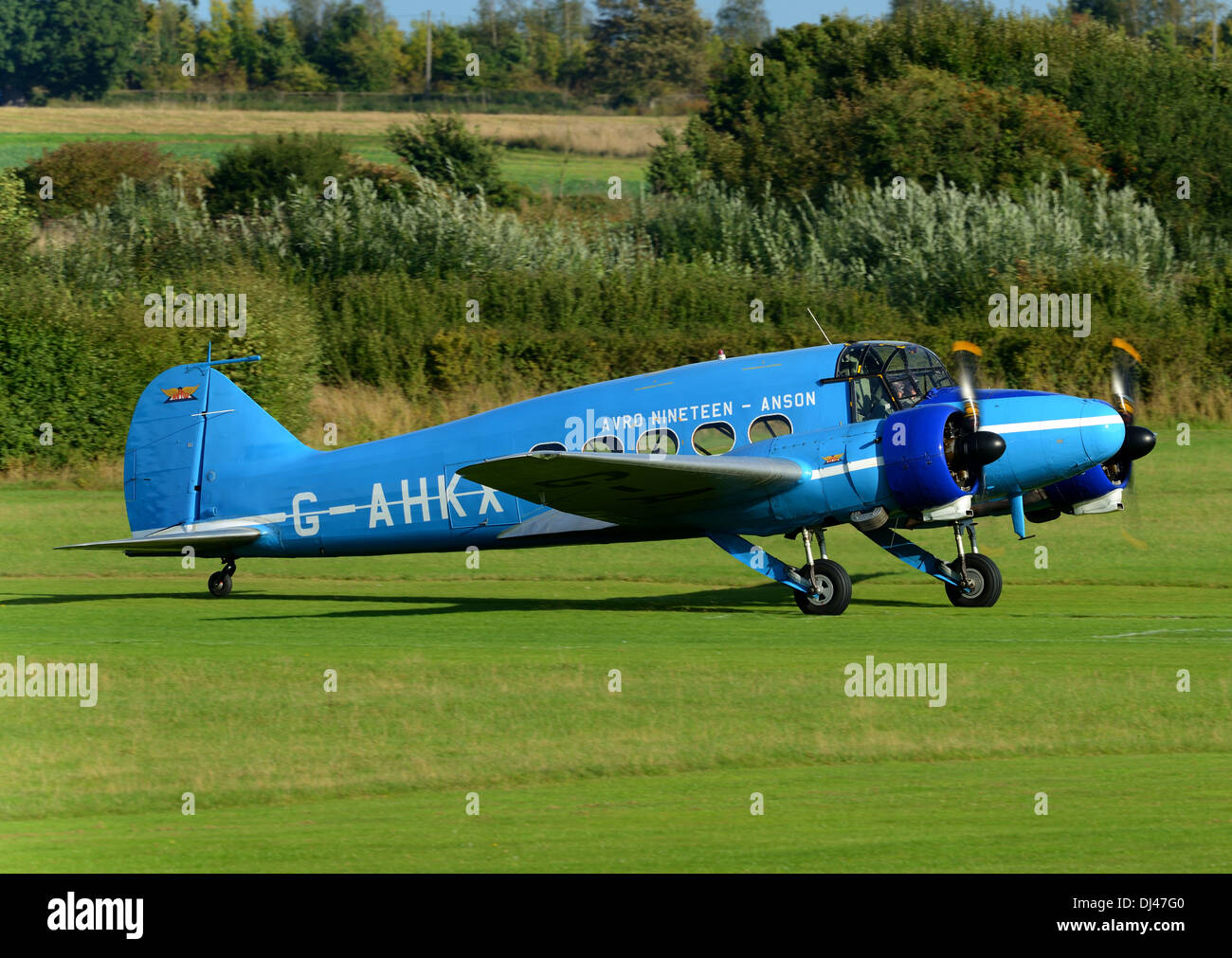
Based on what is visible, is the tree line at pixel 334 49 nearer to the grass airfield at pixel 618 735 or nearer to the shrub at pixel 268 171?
the shrub at pixel 268 171

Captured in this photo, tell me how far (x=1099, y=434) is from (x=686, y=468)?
4.49 m

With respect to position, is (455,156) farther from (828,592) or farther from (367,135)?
(828,592)

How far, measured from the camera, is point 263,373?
109ft

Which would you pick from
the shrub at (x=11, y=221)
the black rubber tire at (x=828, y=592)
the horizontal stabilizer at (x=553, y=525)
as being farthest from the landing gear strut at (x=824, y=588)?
the shrub at (x=11, y=221)

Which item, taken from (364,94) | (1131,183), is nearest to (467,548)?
(1131,183)

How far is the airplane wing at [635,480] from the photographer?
1541 centimetres

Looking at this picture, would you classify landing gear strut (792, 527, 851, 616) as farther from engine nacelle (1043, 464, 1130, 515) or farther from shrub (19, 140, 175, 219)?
shrub (19, 140, 175, 219)

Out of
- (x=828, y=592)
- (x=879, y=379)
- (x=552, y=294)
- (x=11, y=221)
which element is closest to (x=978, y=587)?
(x=828, y=592)

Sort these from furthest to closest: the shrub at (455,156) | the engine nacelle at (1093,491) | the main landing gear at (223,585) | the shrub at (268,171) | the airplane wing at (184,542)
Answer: the shrub at (455,156) → the shrub at (268,171) → the main landing gear at (223,585) → the airplane wing at (184,542) → the engine nacelle at (1093,491)

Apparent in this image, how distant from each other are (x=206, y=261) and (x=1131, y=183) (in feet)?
108

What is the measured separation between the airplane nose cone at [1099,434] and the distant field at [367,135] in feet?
191

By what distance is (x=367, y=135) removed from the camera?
87.2m

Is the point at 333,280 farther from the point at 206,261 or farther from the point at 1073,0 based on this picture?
the point at 1073,0

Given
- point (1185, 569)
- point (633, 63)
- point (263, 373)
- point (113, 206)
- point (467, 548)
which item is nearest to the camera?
point (467, 548)
